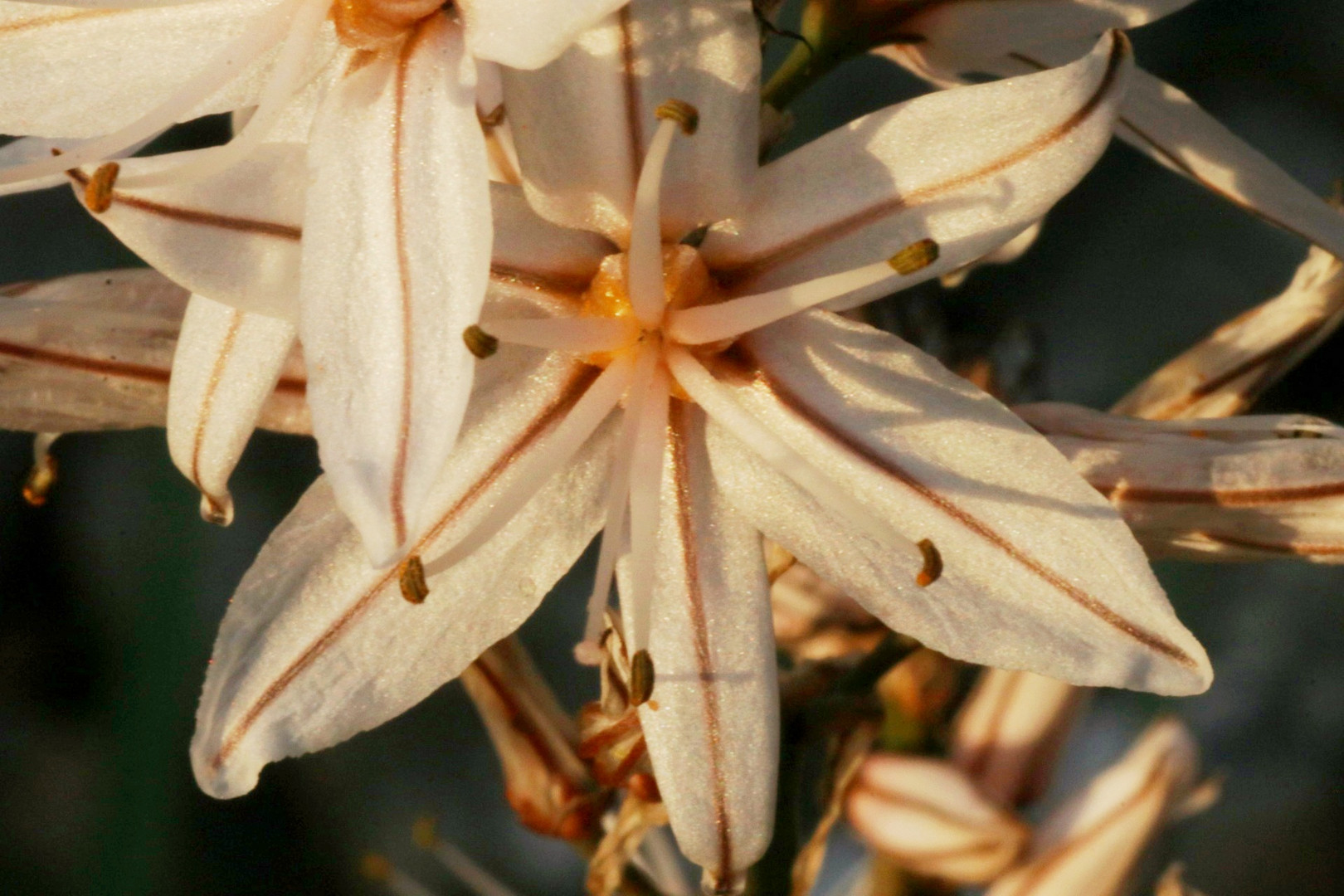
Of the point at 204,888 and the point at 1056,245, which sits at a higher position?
the point at 1056,245

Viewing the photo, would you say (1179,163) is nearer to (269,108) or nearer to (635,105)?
(635,105)

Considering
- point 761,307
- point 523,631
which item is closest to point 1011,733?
point 761,307

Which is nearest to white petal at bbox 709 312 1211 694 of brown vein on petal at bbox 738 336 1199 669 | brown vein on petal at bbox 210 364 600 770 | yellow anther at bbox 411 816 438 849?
brown vein on petal at bbox 738 336 1199 669

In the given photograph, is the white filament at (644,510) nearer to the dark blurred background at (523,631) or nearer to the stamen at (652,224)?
the stamen at (652,224)

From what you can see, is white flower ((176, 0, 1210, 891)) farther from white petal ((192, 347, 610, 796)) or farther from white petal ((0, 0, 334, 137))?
white petal ((0, 0, 334, 137))

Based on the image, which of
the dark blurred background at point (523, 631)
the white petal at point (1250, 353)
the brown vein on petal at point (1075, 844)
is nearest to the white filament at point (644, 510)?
the white petal at point (1250, 353)

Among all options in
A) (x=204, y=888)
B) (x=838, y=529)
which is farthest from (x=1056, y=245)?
(x=838, y=529)

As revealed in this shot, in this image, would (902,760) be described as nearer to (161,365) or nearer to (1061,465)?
(1061,465)
